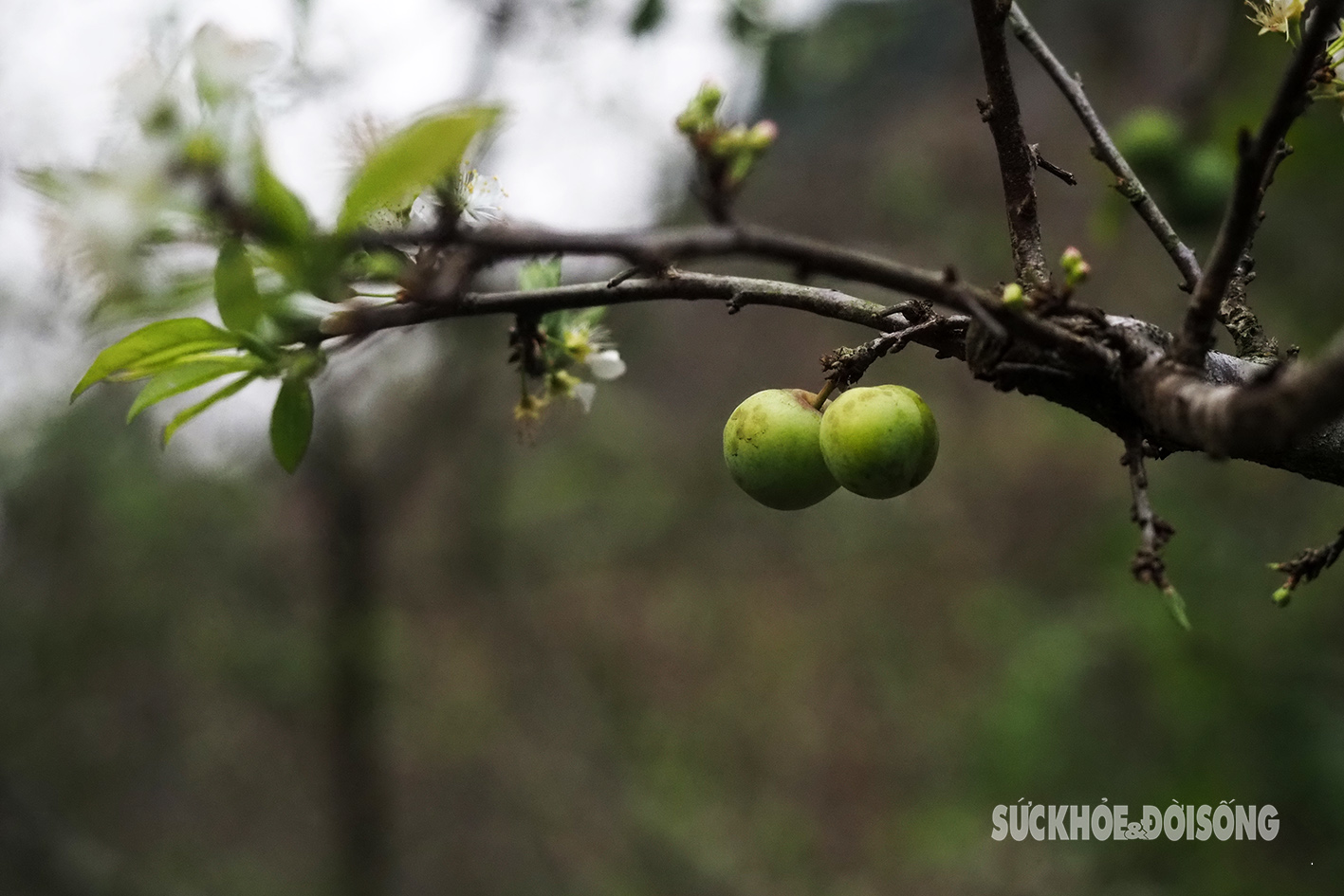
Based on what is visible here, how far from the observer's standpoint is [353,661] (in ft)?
14.4

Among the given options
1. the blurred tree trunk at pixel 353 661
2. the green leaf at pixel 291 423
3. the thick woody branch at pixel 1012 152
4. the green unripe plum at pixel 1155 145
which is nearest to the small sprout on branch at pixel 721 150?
the thick woody branch at pixel 1012 152

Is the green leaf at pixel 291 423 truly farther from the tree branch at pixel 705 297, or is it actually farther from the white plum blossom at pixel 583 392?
the white plum blossom at pixel 583 392

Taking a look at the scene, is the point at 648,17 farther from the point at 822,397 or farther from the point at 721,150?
the point at 721,150

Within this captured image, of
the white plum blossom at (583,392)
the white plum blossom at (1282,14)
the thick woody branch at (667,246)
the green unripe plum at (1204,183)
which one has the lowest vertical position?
the thick woody branch at (667,246)

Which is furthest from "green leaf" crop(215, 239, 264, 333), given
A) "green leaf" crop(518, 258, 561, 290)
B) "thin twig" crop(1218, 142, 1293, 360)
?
"thin twig" crop(1218, 142, 1293, 360)

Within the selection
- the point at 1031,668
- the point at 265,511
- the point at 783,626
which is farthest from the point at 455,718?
the point at 1031,668

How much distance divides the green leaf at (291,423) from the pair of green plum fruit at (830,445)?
1.46 ft

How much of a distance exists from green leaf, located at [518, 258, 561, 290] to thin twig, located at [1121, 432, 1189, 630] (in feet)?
2.16

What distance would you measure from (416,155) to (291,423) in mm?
476

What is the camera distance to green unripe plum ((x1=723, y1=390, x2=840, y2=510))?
1.07 metres

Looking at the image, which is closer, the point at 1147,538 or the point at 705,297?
the point at 1147,538

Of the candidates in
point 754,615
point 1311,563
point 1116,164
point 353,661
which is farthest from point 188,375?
point 754,615

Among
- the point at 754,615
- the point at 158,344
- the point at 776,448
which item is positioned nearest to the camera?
the point at 158,344

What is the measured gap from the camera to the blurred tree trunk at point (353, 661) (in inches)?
169
